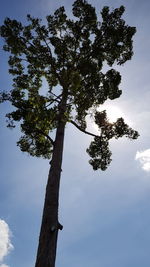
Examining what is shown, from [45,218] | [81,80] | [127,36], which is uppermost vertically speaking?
[127,36]

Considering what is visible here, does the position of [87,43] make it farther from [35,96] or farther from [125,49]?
[35,96]

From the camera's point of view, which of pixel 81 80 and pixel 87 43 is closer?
pixel 81 80

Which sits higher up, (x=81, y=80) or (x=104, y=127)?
(x=81, y=80)

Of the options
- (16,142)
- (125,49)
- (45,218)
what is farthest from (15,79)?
(45,218)

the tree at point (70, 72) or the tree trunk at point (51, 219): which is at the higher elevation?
the tree at point (70, 72)

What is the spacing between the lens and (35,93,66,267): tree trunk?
667 centimetres

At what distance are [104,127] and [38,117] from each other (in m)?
3.20

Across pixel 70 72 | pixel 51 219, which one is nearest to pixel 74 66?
pixel 70 72

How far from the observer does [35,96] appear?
12461 millimetres

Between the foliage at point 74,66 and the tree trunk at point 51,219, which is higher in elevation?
the foliage at point 74,66

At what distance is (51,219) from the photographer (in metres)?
7.52

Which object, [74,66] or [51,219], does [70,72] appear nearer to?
[74,66]

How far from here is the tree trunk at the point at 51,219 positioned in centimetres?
667

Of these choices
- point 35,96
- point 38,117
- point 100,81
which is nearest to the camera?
point 38,117
